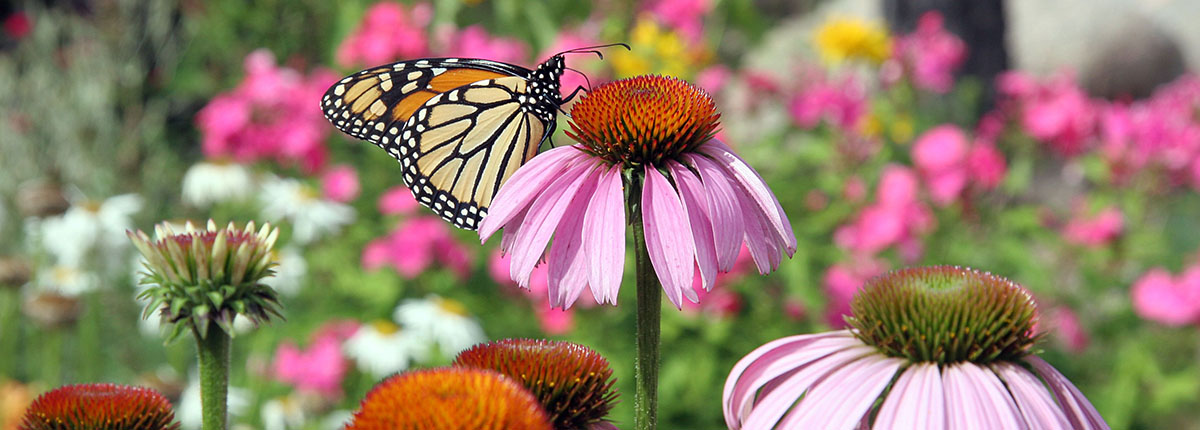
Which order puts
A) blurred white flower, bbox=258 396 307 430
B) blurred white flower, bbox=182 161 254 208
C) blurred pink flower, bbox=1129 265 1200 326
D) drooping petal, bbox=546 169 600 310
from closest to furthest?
drooping petal, bbox=546 169 600 310, blurred white flower, bbox=258 396 307 430, blurred pink flower, bbox=1129 265 1200 326, blurred white flower, bbox=182 161 254 208

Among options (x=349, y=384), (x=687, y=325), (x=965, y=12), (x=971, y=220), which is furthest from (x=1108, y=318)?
(x=349, y=384)

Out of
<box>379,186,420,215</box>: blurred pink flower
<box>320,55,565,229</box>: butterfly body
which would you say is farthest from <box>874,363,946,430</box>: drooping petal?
<box>379,186,420,215</box>: blurred pink flower

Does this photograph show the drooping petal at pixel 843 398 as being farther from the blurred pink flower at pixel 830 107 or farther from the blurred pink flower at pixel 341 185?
the blurred pink flower at pixel 341 185

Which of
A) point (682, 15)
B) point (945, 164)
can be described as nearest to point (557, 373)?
point (945, 164)

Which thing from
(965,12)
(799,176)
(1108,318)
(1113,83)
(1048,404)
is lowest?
(1048,404)

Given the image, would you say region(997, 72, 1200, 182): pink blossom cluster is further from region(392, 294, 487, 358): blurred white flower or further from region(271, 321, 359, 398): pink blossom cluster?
region(271, 321, 359, 398): pink blossom cluster

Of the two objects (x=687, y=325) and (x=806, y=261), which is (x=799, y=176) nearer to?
(x=806, y=261)
